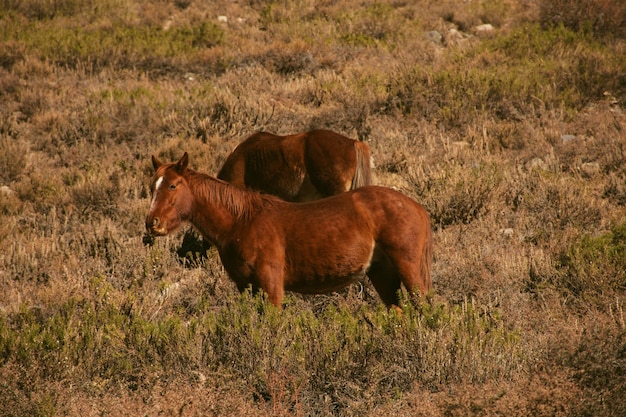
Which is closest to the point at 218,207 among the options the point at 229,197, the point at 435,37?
the point at 229,197

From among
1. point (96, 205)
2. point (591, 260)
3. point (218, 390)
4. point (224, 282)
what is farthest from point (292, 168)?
point (218, 390)

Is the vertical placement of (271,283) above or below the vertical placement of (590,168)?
above

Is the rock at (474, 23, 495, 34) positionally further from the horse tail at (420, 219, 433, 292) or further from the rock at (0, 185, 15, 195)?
the horse tail at (420, 219, 433, 292)

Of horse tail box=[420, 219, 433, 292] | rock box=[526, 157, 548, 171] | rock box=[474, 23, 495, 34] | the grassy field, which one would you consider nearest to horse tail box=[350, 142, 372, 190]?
the grassy field

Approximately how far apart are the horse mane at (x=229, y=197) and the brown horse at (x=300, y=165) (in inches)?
86.0

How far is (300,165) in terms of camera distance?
887cm

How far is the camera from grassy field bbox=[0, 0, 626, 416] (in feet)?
16.6

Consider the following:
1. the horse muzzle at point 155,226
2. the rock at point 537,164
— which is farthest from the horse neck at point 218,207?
the rock at point 537,164

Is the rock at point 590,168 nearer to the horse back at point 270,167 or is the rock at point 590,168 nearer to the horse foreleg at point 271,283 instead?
the horse back at point 270,167

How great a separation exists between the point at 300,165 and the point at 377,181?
5.49ft

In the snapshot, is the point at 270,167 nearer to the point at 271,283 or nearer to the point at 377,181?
the point at 377,181

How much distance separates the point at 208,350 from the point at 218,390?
2.14ft

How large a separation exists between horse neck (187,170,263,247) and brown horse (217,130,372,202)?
7.21 feet

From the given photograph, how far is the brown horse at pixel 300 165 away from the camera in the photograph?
8594 millimetres
